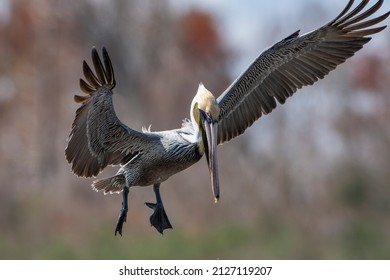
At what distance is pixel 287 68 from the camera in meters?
8.73

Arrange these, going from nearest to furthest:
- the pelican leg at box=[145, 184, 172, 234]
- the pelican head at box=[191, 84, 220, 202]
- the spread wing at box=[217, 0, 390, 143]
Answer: the pelican head at box=[191, 84, 220, 202], the pelican leg at box=[145, 184, 172, 234], the spread wing at box=[217, 0, 390, 143]

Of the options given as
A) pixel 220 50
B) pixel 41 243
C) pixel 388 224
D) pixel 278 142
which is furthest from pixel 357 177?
pixel 220 50

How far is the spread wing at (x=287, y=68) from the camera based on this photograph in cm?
855

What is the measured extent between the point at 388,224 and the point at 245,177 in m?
2.26

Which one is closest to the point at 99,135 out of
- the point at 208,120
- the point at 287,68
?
the point at 208,120

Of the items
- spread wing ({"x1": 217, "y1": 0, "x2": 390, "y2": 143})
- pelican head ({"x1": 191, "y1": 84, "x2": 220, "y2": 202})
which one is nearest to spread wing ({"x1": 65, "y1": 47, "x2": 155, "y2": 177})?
pelican head ({"x1": 191, "y1": 84, "x2": 220, "y2": 202})

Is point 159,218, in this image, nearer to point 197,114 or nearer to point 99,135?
point 99,135

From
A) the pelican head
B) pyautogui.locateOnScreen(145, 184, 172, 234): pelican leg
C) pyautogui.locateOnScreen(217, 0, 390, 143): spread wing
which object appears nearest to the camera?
the pelican head

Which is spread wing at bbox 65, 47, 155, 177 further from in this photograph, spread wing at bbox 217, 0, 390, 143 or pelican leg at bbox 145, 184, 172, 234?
spread wing at bbox 217, 0, 390, 143

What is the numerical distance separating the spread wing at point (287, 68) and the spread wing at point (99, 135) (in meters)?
0.88

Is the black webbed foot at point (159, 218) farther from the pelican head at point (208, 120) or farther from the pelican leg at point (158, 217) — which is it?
the pelican head at point (208, 120)

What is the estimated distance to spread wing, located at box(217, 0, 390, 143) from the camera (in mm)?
8547

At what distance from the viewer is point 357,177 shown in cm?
1678

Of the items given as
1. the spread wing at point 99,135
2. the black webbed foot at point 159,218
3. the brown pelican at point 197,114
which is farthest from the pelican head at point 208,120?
the black webbed foot at point 159,218
